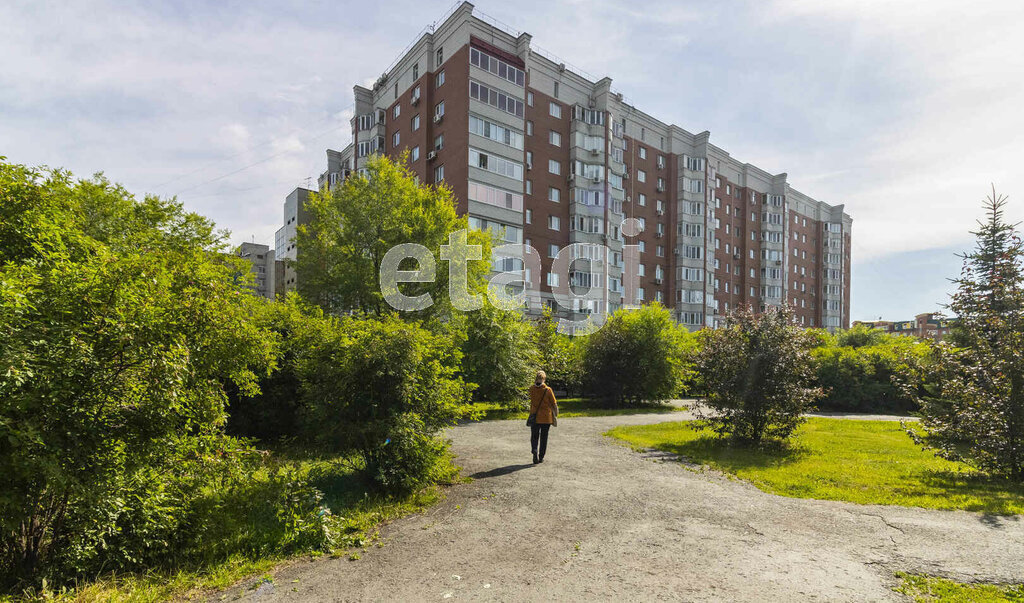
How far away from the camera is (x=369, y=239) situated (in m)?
22.9

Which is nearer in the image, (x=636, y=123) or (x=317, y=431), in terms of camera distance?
(x=317, y=431)

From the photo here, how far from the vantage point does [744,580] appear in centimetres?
495

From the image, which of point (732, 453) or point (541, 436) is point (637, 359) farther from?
point (541, 436)

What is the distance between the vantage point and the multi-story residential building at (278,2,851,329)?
37.2m

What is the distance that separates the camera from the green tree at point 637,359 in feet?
81.7

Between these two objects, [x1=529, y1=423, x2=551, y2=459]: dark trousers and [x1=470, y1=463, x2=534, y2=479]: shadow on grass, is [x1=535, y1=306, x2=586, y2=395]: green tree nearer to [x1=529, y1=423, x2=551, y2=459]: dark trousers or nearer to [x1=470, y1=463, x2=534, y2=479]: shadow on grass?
[x1=529, y1=423, x2=551, y2=459]: dark trousers

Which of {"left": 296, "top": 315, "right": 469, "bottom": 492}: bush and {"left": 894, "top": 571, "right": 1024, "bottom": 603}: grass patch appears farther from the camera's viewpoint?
{"left": 296, "top": 315, "right": 469, "bottom": 492}: bush

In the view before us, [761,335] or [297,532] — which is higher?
[761,335]

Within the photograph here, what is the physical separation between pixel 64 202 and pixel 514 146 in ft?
115

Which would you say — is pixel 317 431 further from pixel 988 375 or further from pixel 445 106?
pixel 445 106

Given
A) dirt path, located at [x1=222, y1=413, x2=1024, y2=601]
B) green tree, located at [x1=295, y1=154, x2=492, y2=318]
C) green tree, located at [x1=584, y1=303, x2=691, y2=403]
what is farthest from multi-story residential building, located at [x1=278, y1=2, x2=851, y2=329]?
dirt path, located at [x1=222, y1=413, x2=1024, y2=601]

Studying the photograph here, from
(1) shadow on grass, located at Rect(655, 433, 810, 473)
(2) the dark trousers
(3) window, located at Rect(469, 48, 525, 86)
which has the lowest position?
(1) shadow on grass, located at Rect(655, 433, 810, 473)

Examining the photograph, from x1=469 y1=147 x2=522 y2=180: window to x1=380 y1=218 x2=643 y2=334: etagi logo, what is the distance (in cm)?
567

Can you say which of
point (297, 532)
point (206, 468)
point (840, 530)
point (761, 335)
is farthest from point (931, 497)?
point (206, 468)
